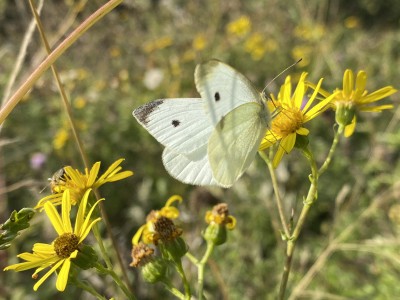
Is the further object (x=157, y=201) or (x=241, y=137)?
(x=157, y=201)

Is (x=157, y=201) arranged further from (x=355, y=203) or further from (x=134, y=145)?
(x=355, y=203)

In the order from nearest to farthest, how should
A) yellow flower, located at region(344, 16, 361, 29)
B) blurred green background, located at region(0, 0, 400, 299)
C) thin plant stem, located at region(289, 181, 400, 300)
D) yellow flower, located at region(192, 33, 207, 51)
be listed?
thin plant stem, located at region(289, 181, 400, 300) < blurred green background, located at region(0, 0, 400, 299) < yellow flower, located at region(192, 33, 207, 51) < yellow flower, located at region(344, 16, 361, 29)

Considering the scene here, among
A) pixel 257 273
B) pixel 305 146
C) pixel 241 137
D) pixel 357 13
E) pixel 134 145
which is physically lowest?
pixel 257 273

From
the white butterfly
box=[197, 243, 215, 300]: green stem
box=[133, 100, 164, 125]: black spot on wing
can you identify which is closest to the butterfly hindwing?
the white butterfly

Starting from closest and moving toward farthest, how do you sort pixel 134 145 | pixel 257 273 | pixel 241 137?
pixel 241 137 < pixel 257 273 < pixel 134 145

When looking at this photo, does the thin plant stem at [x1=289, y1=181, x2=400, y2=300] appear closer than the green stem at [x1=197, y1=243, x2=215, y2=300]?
No

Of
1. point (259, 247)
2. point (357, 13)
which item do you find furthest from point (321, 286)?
point (357, 13)

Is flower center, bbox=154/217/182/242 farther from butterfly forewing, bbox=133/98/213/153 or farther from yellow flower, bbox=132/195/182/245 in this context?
butterfly forewing, bbox=133/98/213/153
